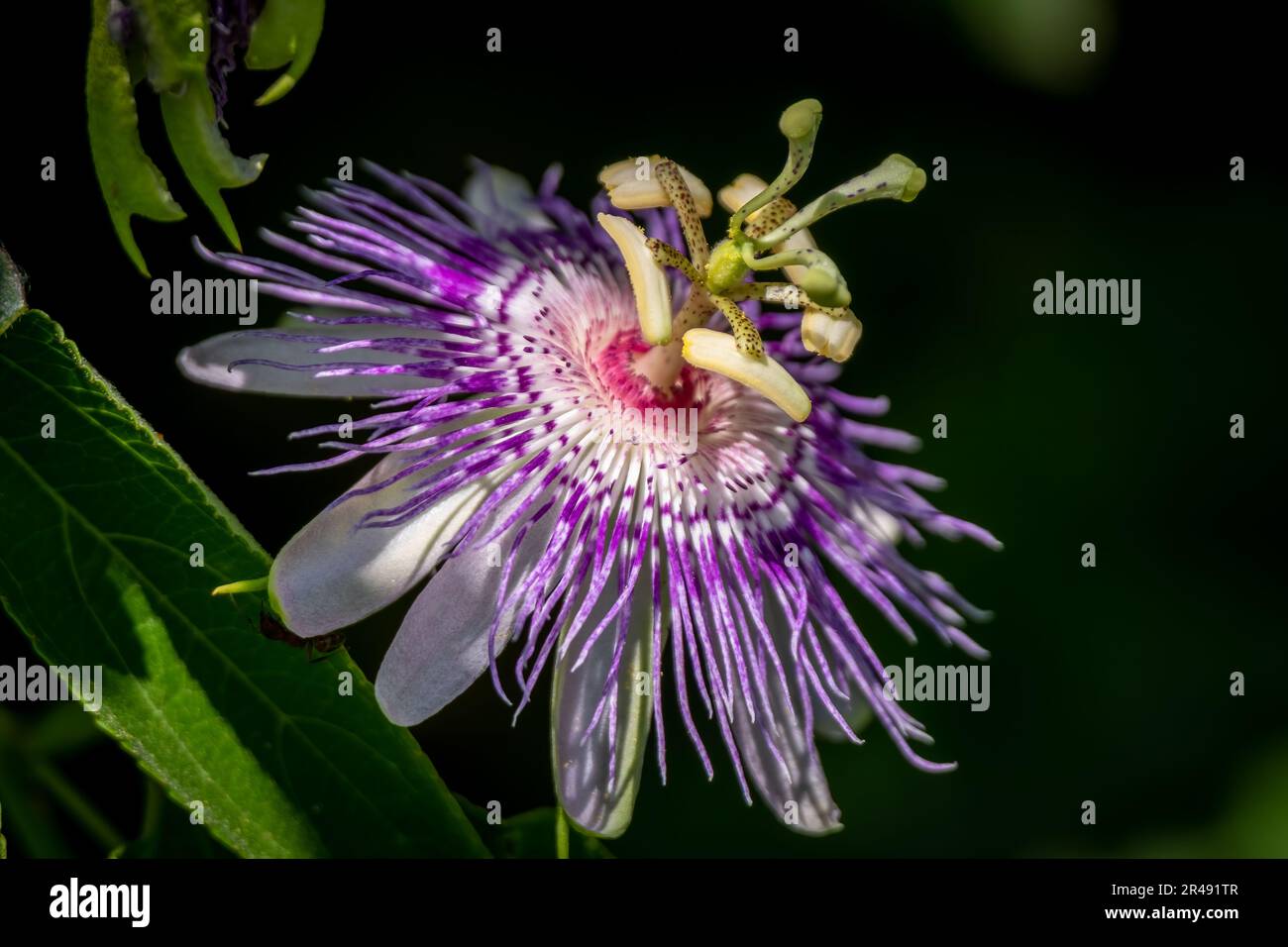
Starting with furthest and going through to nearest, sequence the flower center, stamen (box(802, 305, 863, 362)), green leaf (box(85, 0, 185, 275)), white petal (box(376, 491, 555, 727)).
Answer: the flower center → stamen (box(802, 305, 863, 362)) → white petal (box(376, 491, 555, 727)) → green leaf (box(85, 0, 185, 275))

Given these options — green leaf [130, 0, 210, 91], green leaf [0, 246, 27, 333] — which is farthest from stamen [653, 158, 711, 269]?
green leaf [0, 246, 27, 333]

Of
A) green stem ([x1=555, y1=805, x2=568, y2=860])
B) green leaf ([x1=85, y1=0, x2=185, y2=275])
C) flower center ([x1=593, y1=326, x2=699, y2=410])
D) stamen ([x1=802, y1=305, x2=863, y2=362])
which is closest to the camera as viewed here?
green leaf ([x1=85, y1=0, x2=185, y2=275])

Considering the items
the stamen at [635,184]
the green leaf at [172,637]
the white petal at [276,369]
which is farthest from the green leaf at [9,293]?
the stamen at [635,184]

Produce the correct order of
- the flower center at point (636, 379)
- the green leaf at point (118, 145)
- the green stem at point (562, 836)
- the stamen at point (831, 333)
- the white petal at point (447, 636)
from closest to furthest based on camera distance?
the green leaf at point (118, 145) → the white petal at point (447, 636) → the green stem at point (562, 836) → the stamen at point (831, 333) → the flower center at point (636, 379)

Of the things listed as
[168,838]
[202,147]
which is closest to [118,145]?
[202,147]

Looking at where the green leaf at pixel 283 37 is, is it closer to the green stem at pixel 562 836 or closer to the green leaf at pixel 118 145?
the green leaf at pixel 118 145

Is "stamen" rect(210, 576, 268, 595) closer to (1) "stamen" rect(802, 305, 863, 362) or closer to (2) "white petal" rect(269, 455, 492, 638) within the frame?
(2) "white petal" rect(269, 455, 492, 638)
